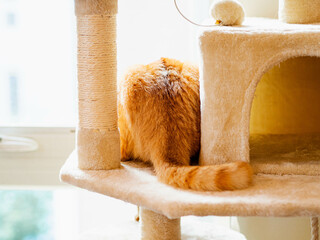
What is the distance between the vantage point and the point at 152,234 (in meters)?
1.24

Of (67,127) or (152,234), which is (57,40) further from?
(152,234)

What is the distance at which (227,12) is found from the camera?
1.12 meters

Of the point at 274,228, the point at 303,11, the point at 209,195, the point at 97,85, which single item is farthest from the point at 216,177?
the point at 274,228

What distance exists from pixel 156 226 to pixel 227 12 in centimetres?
55

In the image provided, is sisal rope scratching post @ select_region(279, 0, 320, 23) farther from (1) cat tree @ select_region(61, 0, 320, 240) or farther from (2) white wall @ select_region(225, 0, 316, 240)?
(2) white wall @ select_region(225, 0, 316, 240)

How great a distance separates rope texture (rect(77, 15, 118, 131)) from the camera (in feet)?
3.58

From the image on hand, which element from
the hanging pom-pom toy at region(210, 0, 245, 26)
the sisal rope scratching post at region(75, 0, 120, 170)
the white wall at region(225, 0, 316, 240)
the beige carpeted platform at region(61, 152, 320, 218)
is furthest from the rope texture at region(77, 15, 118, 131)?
the white wall at region(225, 0, 316, 240)

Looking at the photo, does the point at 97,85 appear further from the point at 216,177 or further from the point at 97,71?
the point at 216,177

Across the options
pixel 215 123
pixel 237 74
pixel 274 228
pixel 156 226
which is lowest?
pixel 274 228

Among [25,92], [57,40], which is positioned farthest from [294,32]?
[25,92]

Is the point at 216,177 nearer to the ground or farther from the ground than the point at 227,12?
nearer to the ground

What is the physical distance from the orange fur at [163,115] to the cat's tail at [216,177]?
1 cm

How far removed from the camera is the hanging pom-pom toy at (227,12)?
3.68ft

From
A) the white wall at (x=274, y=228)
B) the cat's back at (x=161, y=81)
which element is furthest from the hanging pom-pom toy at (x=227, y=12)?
the white wall at (x=274, y=228)
